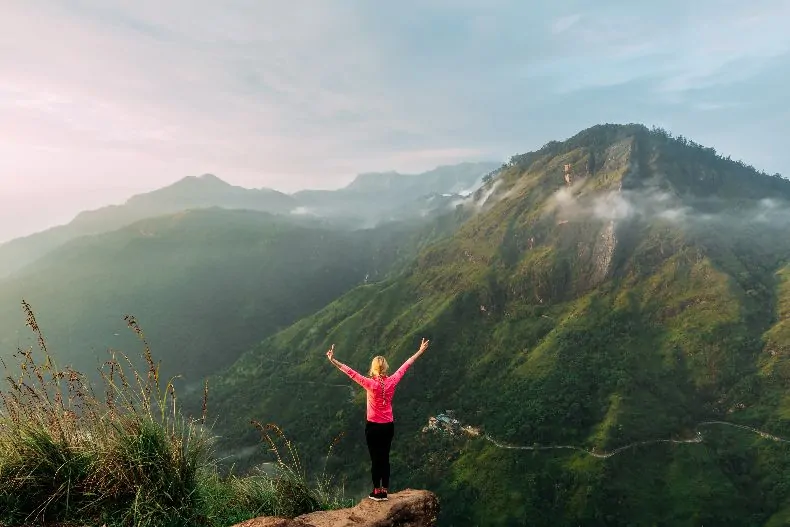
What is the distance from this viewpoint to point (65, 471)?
21.2 feet

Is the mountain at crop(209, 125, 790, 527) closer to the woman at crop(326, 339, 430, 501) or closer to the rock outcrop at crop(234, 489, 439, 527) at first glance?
the woman at crop(326, 339, 430, 501)

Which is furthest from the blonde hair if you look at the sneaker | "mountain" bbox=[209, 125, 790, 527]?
"mountain" bbox=[209, 125, 790, 527]

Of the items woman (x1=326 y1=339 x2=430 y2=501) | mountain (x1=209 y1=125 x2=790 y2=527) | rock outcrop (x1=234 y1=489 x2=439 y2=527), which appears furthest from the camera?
mountain (x1=209 y1=125 x2=790 y2=527)

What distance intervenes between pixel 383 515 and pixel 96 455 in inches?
175

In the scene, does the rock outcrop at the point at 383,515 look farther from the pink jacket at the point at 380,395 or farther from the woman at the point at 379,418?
the pink jacket at the point at 380,395

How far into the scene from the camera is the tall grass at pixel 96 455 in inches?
241

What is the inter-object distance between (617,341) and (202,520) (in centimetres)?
20981

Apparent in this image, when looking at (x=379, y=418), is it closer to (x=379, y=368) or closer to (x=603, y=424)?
(x=379, y=368)

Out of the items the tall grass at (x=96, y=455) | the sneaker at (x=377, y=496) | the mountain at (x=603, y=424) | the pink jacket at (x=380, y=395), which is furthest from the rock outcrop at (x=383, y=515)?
the mountain at (x=603, y=424)

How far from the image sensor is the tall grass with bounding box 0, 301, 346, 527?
241 inches

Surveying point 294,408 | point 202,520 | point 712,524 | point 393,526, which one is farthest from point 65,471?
point 294,408

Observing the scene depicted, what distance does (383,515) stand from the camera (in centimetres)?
767

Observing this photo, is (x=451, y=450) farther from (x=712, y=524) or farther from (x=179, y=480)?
(x=179, y=480)

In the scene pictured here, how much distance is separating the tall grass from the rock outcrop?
49.6 inches
